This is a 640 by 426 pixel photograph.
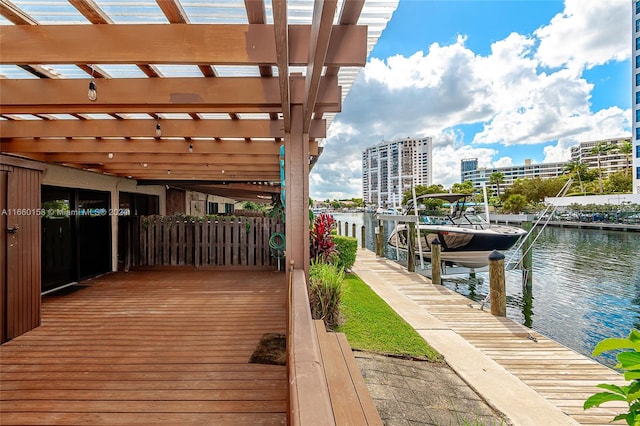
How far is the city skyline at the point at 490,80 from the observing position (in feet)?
49.7

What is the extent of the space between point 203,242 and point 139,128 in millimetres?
4284

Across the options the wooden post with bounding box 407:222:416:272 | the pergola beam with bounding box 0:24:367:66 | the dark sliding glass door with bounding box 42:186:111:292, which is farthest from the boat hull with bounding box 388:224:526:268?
the pergola beam with bounding box 0:24:367:66

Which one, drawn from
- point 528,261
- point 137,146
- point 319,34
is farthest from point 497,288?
point 137,146

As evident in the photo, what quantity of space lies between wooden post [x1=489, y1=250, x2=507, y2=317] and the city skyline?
12.7ft

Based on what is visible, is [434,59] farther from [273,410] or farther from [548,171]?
[548,171]

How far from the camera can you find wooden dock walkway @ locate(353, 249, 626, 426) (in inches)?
127

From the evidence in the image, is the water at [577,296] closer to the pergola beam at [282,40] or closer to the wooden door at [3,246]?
the pergola beam at [282,40]

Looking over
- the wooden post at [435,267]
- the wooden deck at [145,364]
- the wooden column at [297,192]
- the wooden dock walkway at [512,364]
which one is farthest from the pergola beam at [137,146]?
the wooden post at [435,267]

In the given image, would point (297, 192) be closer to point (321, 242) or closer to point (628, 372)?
point (628, 372)

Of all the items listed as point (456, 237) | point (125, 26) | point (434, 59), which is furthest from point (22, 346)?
point (434, 59)

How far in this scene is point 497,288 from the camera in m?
6.24

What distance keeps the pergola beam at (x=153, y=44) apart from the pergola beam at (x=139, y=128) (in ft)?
6.30

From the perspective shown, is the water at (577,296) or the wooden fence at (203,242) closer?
the water at (577,296)

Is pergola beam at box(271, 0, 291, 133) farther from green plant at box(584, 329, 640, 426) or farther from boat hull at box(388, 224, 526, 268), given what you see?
boat hull at box(388, 224, 526, 268)
